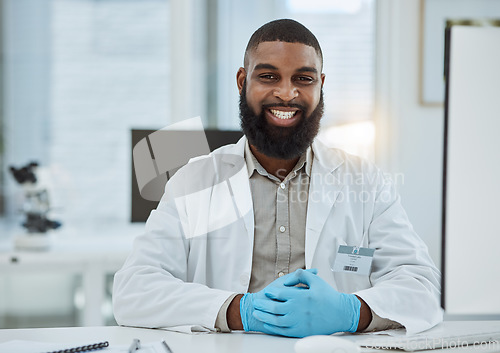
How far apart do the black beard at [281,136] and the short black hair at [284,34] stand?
154 mm

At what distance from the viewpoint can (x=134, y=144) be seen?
77.7 inches

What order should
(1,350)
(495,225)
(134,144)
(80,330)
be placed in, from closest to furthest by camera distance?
(495,225) → (1,350) → (80,330) → (134,144)

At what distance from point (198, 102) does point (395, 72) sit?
1067 millimetres

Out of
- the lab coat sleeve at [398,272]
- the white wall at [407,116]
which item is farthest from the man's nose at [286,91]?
the white wall at [407,116]

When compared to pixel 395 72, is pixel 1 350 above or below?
below

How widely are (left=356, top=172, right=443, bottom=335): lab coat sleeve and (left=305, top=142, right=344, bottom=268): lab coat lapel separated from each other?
122mm

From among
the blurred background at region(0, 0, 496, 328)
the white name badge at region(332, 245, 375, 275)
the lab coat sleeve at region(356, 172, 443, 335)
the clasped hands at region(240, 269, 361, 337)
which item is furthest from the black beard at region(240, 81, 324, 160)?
the blurred background at region(0, 0, 496, 328)

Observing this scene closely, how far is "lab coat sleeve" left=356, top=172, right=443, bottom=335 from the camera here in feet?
3.57

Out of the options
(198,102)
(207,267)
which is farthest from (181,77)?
(207,267)

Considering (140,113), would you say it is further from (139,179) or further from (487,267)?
(487,267)

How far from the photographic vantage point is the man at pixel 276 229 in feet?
3.59

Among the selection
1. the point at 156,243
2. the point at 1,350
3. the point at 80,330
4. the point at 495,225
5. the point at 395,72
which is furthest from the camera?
the point at 395,72

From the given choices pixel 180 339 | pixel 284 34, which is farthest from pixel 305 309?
pixel 284 34

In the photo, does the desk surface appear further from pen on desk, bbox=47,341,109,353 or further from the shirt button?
the shirt button
